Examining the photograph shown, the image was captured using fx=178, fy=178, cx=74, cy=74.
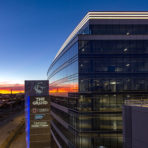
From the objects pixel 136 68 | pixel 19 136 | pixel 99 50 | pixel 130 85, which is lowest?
pixel 19 136

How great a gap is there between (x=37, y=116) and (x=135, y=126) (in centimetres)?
1479

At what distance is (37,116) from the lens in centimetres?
2480

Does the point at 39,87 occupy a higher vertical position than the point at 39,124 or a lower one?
higher

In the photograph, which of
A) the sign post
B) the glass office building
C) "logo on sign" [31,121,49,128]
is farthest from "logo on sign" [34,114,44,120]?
the glass office building

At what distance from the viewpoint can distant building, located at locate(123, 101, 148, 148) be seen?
12.8m

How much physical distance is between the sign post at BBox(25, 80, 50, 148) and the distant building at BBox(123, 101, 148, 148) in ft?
42.2

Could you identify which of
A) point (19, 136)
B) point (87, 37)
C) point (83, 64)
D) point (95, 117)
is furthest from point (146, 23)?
point (19, 136)

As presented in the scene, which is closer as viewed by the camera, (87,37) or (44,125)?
(44,125)

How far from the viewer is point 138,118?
44.8ft

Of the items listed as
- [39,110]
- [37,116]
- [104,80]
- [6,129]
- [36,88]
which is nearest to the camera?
[37,116]

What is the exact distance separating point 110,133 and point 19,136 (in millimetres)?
39892

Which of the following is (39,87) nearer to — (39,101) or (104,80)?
(39,101)

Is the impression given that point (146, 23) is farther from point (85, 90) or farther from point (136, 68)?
point (85, 90)

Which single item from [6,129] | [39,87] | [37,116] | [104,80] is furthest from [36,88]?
[6,129]
